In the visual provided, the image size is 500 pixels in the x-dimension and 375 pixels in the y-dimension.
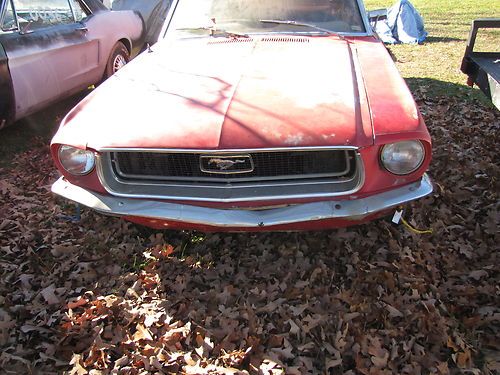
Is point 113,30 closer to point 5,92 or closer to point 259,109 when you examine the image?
point 5,92

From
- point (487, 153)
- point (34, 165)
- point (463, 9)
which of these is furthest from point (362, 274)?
point (463, 9)

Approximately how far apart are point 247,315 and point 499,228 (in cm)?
196

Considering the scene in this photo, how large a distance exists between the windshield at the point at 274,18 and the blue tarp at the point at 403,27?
5830 millimetres

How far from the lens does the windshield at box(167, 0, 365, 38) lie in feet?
12.4

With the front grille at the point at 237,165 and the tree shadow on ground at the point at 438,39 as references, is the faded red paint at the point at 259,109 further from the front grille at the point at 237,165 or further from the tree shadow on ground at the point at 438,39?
the tree shadow on ground at the point at 438,39

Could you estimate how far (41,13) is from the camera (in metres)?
4.98

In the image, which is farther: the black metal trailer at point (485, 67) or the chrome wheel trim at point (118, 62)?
the chrome wheel trim at point (118, 62)

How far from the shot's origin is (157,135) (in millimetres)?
2439

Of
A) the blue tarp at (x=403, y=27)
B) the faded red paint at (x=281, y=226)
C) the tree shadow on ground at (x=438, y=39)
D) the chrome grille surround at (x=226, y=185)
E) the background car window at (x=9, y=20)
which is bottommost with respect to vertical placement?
the tree shadow on ground at (x=438, y=39)

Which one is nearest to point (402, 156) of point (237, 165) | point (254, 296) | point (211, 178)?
point (237, 165)

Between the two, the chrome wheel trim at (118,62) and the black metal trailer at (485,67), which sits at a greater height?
the black metal trailer at (485,67)

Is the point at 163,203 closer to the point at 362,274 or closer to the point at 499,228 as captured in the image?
the point at 362,274

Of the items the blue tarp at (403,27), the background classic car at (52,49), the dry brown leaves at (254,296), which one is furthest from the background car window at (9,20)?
the blue tarp at (403,27)

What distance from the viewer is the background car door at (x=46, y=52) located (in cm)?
443
